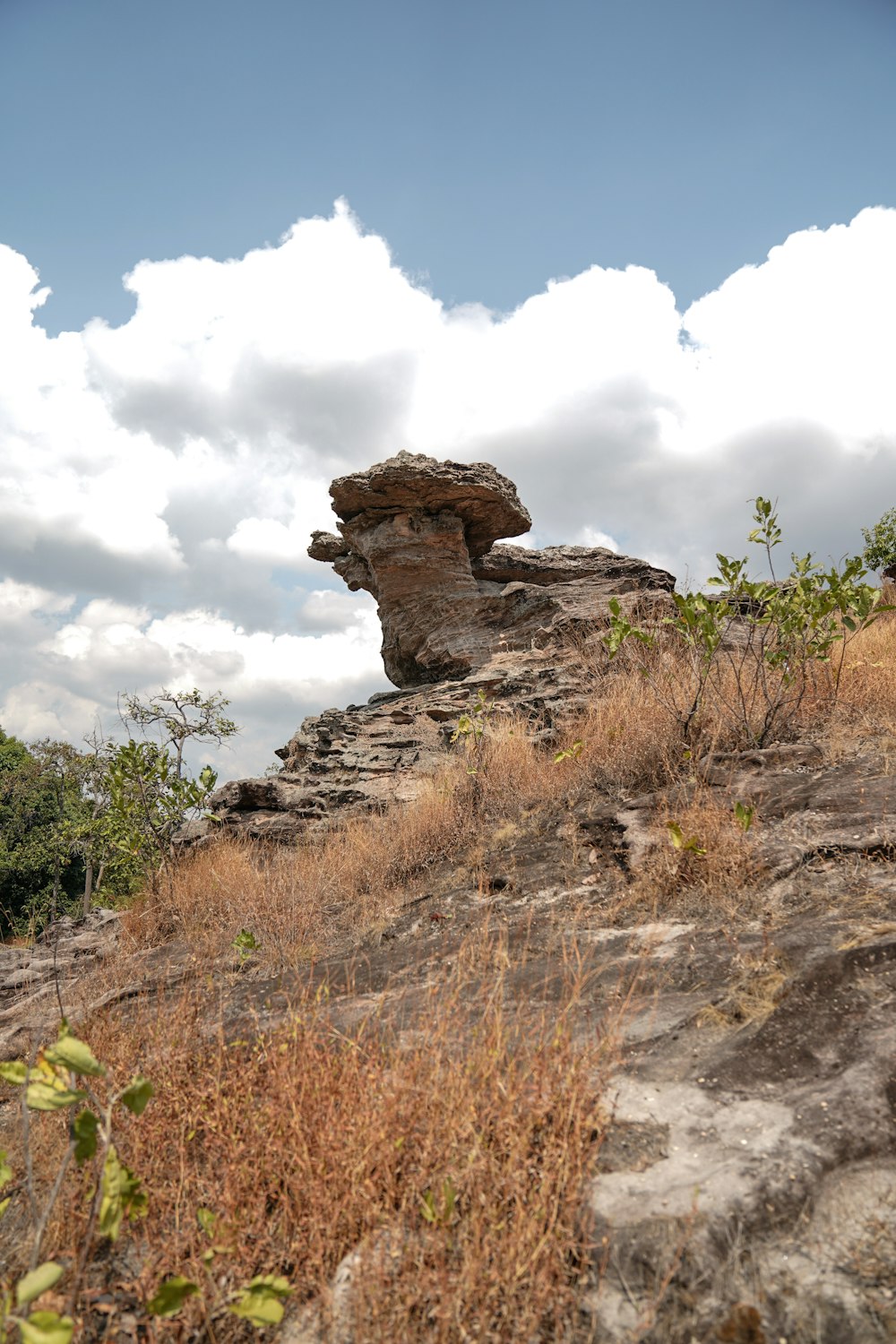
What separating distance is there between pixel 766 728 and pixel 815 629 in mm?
981

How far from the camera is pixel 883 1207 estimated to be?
6.13 feet

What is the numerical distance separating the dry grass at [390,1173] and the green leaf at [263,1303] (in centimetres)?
23

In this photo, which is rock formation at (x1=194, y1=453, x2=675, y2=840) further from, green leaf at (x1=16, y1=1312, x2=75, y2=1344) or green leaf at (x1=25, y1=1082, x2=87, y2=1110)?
green leaf at (x1=16, y1=1312, x2=75, y2=1344)

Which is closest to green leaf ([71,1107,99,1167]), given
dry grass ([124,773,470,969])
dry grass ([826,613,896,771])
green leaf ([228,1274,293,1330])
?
green leaf ([228,1274,293,1330])

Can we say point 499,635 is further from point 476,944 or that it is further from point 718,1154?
point 718,1154

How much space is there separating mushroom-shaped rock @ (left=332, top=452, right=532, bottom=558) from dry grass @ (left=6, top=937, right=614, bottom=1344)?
12.9 meters

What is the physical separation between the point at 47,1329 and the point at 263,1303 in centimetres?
48

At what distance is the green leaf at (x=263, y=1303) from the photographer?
1.61 metres

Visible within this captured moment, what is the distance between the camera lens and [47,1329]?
4.51 ft

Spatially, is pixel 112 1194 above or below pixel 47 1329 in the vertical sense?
above

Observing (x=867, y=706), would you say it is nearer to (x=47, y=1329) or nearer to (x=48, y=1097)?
(x=48, y=1097)

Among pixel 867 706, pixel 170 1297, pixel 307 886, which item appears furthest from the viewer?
pixel 307 886

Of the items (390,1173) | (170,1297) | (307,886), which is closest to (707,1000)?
(390,1173)

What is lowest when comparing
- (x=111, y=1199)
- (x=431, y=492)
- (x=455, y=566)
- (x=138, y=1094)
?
(x=111, y=1199)
